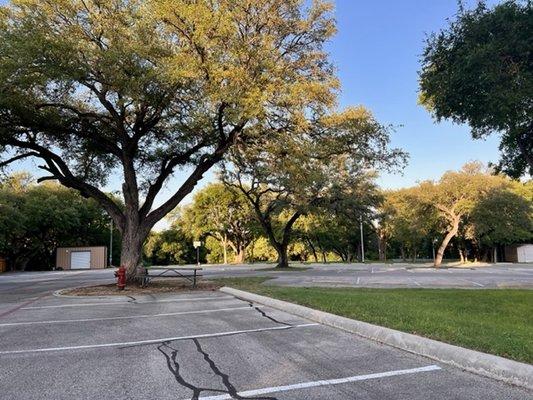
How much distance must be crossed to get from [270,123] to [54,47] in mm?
7607

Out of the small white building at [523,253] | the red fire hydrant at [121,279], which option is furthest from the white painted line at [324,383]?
the small white building at [523,253]

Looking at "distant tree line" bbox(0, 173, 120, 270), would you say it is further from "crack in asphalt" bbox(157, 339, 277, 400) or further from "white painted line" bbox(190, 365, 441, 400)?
"white painted line" bbox(190, 365, 441, 400)

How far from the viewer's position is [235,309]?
11.9 meters

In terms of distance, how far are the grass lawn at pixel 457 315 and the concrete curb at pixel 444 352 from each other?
0.26m

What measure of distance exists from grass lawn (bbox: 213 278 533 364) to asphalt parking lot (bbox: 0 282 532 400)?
722mm

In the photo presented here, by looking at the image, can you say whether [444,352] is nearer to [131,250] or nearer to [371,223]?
[131,250]

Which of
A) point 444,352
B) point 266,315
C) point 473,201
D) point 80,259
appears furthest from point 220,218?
point 444,352

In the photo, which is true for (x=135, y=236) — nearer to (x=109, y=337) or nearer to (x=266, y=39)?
(x=266, y=39)

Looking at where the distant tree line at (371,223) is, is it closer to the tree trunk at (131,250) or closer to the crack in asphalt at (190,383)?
the tree trunk at (131,250)

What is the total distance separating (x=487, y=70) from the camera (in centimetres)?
950

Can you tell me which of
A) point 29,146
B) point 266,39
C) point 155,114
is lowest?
point 29,146

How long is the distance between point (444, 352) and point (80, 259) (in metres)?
52.3

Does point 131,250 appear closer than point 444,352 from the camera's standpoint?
No

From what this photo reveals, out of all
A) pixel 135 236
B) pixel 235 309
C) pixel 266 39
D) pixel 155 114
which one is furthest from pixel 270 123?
pixel 235 309
